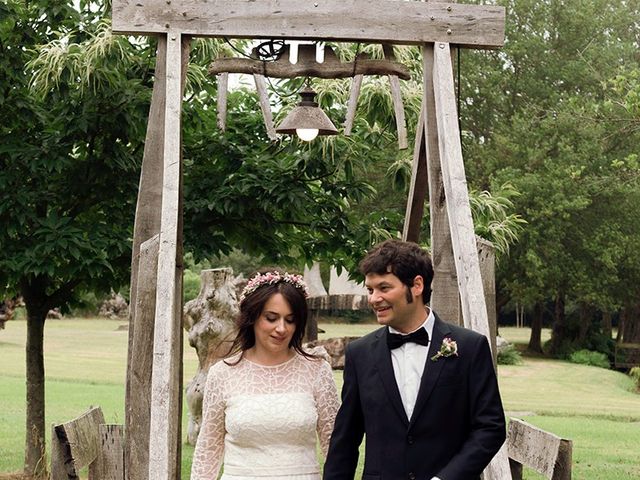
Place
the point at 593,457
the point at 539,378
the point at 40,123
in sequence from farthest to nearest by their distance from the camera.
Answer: the point at 539,378 < the point at 593,457 < the point at 40,123

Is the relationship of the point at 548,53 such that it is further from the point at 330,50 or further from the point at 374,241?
the point at 330,50

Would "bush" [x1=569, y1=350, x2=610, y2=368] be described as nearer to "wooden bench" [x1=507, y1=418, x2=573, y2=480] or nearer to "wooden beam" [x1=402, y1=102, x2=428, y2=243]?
"wooden beam" [x1=402, y1=102, x2=428, y2=243]

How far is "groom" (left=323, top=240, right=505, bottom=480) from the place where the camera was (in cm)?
391

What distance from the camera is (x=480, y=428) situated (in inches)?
154

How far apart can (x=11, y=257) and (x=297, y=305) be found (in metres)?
5.55

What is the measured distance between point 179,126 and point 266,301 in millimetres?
2040

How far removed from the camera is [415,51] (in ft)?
34.8

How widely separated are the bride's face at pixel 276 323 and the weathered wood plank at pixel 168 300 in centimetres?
99

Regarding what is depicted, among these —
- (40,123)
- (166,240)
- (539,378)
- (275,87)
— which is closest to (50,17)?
(40,123)

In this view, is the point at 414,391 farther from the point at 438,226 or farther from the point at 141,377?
the point at 438,226

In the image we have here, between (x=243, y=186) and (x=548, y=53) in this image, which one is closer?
(x=243, y=186)

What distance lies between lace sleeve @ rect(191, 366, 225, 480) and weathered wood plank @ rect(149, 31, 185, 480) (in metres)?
0.59

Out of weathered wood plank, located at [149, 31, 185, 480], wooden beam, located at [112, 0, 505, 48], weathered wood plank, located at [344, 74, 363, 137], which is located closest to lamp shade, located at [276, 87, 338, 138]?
weathered wood plank, located at [344, 74, 363, 137]

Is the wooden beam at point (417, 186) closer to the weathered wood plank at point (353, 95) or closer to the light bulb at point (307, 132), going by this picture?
the weathered wood plank at point (353, 95)
